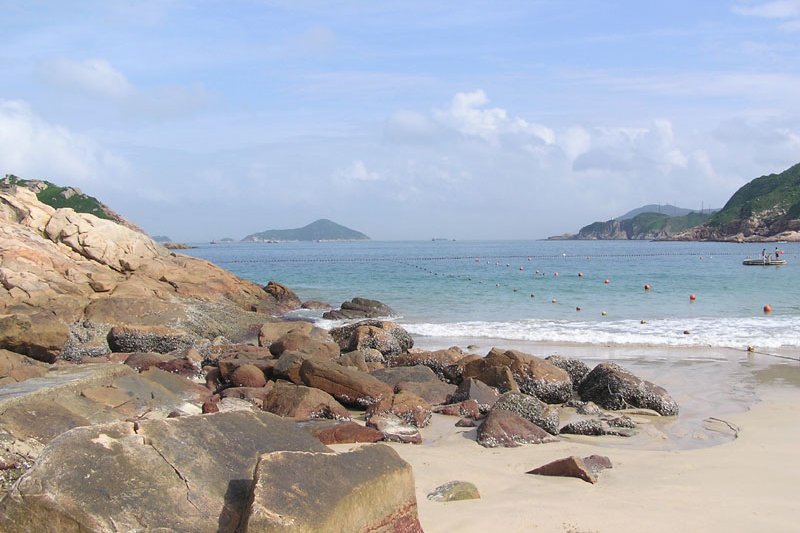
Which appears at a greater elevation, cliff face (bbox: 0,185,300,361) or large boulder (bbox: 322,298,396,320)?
cliff face (bbox: 0,185,300,361)

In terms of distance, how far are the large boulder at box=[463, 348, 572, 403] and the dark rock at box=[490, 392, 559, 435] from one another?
1919 millimetres

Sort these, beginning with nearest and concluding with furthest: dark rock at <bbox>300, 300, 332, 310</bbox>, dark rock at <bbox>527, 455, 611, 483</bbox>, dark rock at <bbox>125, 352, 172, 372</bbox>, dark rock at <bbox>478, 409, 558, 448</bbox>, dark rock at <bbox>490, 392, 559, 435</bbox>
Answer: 1. dark rock at <bbox>527, 455, 611, 483</bbox>
2. dark rock at <bbox>478, 409, 558, 448</bbox>
3. dark rock at <bbox>490, 392, 559, 435</bbox>
4. dark rock at <bbox>125, 352, 172, 372</bbox>
5. dark rock at <bbox>300, 300, 332, 310</bbox>

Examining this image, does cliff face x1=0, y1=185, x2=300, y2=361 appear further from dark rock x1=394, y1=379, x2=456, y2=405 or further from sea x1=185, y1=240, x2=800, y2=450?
dark rock x1=394, y1=379, x2=456, y2=405

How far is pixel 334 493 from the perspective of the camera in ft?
14.6

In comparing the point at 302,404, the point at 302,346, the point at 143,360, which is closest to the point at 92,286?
the point at 143,360

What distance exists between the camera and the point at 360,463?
4.85 meters

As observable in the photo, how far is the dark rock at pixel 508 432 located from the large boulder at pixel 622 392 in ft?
9.15

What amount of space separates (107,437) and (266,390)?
713 centimetres

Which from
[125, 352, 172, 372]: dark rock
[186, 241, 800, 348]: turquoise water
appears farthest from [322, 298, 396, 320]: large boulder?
[125, 352, 172, 372]: dark rock

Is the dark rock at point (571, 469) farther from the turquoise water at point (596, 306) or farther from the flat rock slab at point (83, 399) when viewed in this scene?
the turquoise water at point (596, 306)

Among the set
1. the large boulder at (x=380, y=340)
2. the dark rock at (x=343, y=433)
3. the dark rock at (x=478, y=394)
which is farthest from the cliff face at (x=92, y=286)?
the dark rock at (x=478, y=394)

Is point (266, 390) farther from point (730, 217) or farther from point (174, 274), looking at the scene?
point (730, 217)

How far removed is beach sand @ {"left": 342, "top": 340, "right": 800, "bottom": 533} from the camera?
20.8 ft

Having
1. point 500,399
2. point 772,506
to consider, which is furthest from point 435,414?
point 772,506
